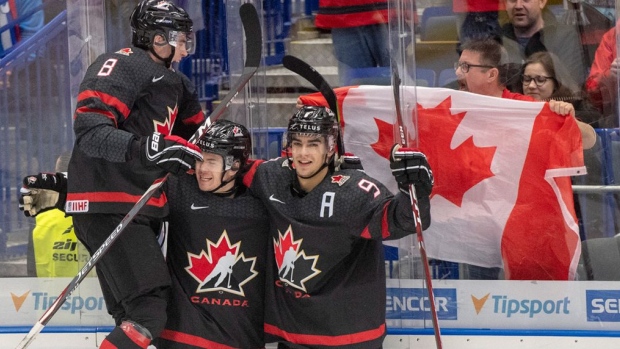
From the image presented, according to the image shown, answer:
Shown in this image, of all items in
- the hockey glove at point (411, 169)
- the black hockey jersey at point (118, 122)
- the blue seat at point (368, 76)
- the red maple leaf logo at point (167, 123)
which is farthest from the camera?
the blue seat at point (368, 76)

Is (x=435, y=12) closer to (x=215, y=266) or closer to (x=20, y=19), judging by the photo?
(x=215, y=266)

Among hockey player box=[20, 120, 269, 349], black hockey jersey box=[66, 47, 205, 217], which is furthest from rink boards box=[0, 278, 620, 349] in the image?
black hockey jersey box=[66, 47, 205, 217]

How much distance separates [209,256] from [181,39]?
72 centimetres

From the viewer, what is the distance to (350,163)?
377 centimetres

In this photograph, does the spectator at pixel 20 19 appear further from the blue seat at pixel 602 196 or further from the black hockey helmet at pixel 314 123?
the blue seat at pixel 602 196

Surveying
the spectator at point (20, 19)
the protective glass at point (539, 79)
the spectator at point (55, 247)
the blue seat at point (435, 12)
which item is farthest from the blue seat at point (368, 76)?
the spectator at point (20, 19)

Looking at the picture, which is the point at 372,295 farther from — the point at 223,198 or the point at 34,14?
the point at 34,14

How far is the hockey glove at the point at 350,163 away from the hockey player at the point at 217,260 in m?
0.31

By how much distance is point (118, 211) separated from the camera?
3.63 meters

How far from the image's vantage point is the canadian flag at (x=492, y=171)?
12.7 ft

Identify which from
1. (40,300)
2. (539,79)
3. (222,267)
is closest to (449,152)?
(539,79)

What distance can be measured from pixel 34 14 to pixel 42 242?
109 cm

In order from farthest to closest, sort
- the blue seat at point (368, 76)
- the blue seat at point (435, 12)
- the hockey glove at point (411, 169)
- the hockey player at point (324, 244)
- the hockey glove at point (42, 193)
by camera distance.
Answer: the blue seat at point (368, 76)
the blue seat at point (435, 12)
the hockey glove at point (42, 193)
the hockey player at point (324, 244)
the hockey glove at point (411, 169)

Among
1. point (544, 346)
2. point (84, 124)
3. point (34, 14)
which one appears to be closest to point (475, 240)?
point (544, 346)
